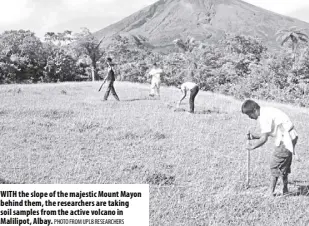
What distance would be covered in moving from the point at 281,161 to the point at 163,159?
279 centimetres

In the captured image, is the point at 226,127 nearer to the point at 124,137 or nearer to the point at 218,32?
the point at 124,137

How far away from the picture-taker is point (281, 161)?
6336mm

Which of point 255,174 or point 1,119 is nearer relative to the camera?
point 255,174

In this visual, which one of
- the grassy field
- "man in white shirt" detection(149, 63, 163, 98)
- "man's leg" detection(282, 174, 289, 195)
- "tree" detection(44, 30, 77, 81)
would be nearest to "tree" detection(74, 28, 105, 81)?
"tree" detection(44, 30, 77, 81)

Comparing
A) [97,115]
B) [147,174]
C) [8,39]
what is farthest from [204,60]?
[147,174]

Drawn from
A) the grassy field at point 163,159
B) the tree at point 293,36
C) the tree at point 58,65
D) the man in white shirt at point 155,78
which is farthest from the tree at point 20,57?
the grassy field at point 163,159

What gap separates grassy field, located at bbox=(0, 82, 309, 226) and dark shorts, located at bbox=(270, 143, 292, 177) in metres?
0.39

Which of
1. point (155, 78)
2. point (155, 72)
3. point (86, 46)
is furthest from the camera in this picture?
point (86, 46)

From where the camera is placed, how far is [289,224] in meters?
5.37

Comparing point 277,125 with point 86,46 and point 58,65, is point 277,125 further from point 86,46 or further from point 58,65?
point 86,46

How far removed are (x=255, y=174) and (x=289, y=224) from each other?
2.28 metres

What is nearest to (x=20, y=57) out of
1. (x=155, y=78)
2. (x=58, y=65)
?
(x=58, y=65)

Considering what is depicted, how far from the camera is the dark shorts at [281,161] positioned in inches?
249

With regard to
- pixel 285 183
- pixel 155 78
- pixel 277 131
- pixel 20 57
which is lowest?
pixel 285 183
